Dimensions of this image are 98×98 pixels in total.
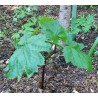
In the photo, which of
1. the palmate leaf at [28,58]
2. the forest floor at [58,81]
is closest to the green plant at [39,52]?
the palmate leaf at [28,58]

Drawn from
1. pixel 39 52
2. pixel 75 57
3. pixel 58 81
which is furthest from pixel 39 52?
pixel 58 81

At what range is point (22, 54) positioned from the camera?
5.04ft

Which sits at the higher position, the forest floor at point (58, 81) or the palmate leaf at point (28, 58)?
the palmate leaf at point (28, 58)

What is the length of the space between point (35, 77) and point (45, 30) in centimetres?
47

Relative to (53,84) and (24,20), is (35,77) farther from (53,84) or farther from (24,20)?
(24,20)

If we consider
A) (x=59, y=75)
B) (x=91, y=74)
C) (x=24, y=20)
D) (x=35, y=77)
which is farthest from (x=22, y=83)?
(x=24, y=20)

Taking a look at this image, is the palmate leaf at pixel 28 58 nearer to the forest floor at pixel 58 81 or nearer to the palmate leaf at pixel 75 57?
the palmate leaf at pixel 75 57

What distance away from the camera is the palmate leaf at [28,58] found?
1498 millimetres

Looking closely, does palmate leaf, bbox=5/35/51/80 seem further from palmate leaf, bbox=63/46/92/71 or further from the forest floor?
the forest floor

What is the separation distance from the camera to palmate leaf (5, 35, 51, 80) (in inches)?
59.0

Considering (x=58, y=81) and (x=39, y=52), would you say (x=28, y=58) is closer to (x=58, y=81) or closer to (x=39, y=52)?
(x=39, y=52)

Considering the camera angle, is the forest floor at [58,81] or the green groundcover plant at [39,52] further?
the forest floor at [58,81]

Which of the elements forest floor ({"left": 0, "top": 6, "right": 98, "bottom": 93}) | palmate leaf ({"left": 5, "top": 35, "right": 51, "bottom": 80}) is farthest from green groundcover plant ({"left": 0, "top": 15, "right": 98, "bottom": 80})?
forest floor ({"left": 0, "top": 6, "right": 98, "bottom": 93})

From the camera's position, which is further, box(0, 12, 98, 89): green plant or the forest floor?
the forest floor
